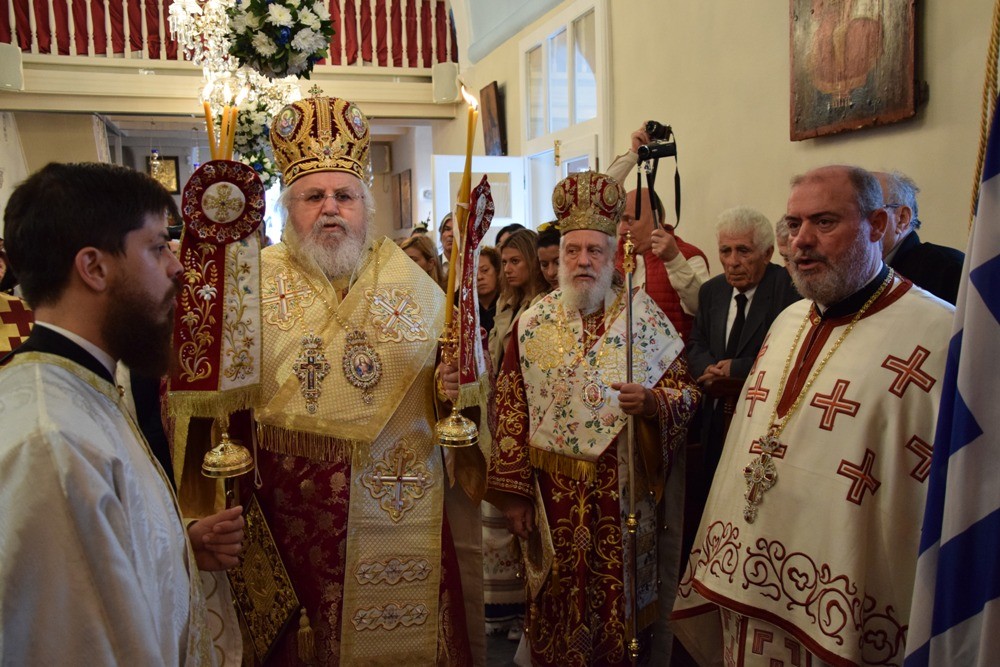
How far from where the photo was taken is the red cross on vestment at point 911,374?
1.94m

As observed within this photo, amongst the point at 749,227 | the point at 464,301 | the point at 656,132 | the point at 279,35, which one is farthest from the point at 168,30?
the point at 464,301

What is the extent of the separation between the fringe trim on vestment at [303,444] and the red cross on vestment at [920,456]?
57.6 inches

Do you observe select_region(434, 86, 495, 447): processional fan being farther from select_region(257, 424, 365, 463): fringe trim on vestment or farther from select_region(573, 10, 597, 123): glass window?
select_region(573, 10, 597, 123): glass window

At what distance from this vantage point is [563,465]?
2.93 m

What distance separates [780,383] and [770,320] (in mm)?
1133

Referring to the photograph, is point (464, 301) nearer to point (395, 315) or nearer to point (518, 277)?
point (395, 315)

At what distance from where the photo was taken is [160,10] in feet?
33.0

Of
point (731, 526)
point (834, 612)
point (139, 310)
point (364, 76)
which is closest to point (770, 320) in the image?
point (731, 526)

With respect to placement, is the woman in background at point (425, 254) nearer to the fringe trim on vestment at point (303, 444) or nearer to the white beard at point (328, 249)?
the white beard at point (328, 249)

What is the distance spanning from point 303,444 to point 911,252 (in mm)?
2135

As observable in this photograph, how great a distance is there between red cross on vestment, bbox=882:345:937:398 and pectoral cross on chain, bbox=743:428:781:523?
0.36 meters

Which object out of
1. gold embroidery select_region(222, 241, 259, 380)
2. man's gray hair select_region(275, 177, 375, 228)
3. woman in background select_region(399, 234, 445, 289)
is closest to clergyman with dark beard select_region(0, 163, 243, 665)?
gold embroidery select_region(222, 241, 259, 380)

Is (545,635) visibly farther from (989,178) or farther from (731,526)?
(989,178)

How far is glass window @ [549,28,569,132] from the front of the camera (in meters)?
7.64
